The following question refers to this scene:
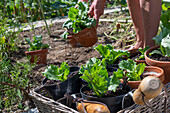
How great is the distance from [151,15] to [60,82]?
938 millimetres

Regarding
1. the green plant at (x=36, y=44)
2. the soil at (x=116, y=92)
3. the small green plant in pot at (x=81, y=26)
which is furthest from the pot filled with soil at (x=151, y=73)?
the green plant at (x=36, y=44)

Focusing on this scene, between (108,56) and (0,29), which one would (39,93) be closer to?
(108,56)

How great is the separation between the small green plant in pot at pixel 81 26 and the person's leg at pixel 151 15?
2.08ft

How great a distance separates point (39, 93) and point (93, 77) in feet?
1.72

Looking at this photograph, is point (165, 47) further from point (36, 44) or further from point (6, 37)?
point (6, 37)

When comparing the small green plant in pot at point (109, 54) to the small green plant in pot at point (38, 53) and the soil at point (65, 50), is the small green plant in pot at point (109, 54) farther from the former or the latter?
the small green plant in pot at point (38, 53)

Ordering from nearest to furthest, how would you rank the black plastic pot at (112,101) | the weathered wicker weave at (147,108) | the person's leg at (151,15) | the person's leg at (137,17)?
the weathered wicker weave at (147,108), the black plastic pot at (112,101), the person's leg at (151,15), the person's leg at (137,17)

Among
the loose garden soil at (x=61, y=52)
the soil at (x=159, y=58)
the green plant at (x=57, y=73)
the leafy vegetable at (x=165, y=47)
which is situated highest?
the leafy vegetable at (x=165, y=47)

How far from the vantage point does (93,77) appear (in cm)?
131

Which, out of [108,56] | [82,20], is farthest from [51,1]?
[108,56]

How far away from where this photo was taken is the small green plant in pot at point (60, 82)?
1508mm

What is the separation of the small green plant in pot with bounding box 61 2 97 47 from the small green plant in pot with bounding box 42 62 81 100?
2.52ft

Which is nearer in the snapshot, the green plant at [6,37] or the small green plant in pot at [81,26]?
the small green plant in pot at [81,26]

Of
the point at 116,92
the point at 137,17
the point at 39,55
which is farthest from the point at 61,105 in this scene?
the point at 39,55
